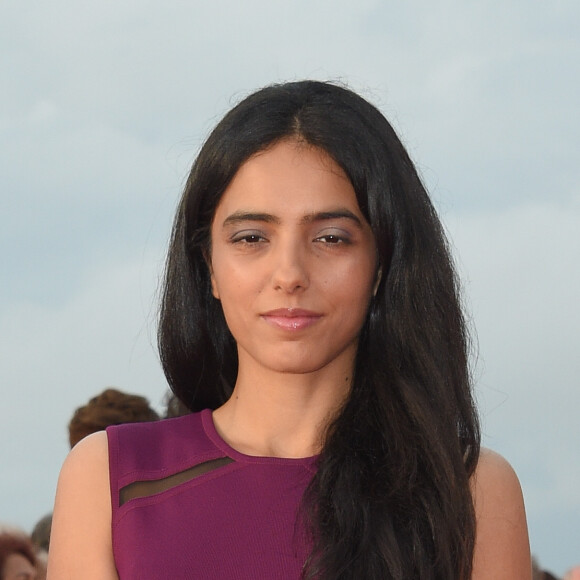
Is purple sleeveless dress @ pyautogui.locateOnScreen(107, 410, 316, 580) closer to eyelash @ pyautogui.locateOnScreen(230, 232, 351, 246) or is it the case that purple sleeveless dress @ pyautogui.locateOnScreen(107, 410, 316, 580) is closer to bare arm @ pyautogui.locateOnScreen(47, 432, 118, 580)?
bare arm @ pyautogui.locateOnScreen(47, 432, 118, 580)

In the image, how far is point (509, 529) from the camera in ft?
10.6

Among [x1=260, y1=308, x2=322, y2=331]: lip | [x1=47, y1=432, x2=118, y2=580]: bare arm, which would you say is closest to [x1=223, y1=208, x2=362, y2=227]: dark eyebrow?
[x1=260, y1=308, x2=322, y2=331]: lip

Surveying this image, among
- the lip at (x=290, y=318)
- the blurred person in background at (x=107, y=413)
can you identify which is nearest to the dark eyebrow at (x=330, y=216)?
the lip at (x=290, y=318)

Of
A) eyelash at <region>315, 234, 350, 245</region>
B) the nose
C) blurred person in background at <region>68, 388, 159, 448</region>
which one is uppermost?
blurred person in background at <region>68, 388, 159, 448</region>

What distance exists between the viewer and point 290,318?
3.11m

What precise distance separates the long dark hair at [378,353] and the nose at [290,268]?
0.22 meters

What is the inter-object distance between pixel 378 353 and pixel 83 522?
83 cm

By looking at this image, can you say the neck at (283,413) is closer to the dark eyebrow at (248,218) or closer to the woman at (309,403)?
the woman at (309,403)

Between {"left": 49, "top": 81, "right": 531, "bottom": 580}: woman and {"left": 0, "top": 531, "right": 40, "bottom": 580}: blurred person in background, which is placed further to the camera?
{"left": 0, "top": 531, "right": 40, "bottom": 580}: blurred person in background

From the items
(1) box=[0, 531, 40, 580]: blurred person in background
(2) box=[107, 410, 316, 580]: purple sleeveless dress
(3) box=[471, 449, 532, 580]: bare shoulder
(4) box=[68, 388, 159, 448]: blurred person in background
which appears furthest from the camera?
(4) box=[68, 388, 159, 448]: blurred person in background

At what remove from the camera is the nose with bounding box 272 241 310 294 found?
3057 mm

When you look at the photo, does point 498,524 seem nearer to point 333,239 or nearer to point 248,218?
point 333,239

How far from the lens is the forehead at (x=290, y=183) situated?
3.13 metres

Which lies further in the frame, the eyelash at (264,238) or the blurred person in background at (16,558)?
the blurred person in background at (16,558)
